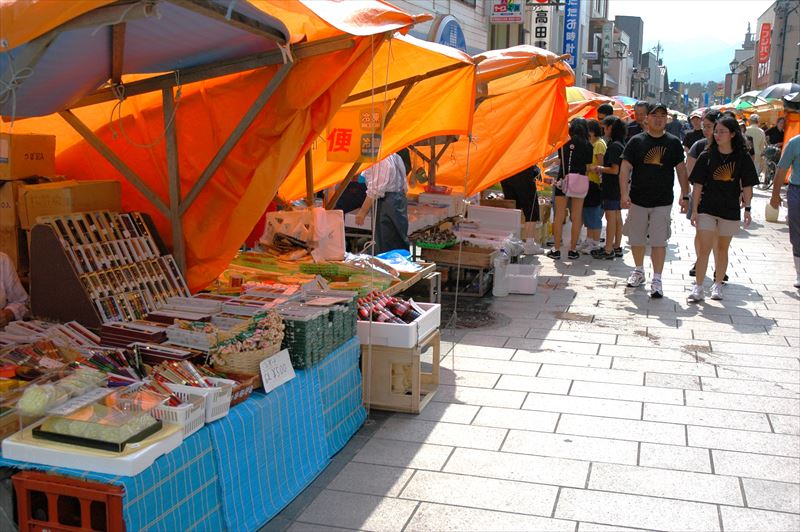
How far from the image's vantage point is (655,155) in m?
9.02

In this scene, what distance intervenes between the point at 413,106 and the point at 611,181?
15.9ft

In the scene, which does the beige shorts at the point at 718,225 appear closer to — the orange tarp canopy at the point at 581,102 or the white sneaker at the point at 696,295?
the white sneaker at the point at 696,295

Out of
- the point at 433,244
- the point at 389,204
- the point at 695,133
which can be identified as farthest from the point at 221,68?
the point at 695,133

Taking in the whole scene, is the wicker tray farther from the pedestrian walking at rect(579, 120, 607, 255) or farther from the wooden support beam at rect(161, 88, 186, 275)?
the wooden support beam at rect(161, 88, 186, 275)

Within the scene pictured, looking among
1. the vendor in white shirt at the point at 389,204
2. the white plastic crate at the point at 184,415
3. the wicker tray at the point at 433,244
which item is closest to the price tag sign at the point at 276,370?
the white plastic crate at the point at 184,415

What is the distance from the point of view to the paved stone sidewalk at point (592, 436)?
412 cm

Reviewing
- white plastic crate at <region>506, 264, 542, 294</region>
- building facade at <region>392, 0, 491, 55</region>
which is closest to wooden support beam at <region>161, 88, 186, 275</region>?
Answer: white plastic crate at <region>506, 264, 542, 294</region>

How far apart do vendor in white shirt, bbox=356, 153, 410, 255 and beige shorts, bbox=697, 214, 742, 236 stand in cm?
343

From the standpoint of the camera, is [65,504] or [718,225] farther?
[718,225]

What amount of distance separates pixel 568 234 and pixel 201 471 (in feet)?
39.5

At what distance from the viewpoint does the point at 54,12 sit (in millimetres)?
2807

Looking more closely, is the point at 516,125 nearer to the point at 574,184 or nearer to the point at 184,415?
the point at 574,184

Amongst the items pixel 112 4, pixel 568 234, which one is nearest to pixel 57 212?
pixel 112 4

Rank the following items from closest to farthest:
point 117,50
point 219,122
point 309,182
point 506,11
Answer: point 117,50
point 219,122
point 309,182
point 506,11
